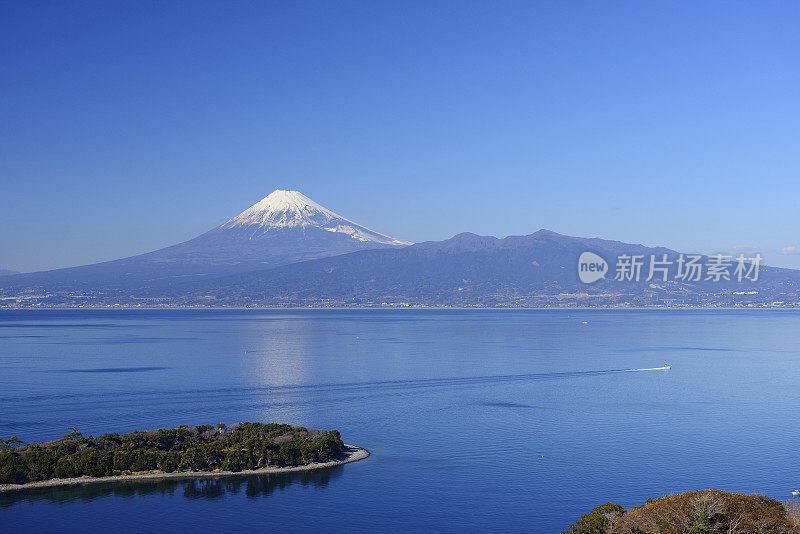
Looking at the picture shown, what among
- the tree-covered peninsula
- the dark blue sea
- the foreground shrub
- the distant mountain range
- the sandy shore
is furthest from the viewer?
the distant mountain range

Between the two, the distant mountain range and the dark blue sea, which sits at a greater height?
the distant mountain range

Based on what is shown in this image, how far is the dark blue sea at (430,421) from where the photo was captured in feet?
67.3

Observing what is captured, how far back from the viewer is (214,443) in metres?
24.9

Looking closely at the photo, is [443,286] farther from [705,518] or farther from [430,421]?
[705,518]

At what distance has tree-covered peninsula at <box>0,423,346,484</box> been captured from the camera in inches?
910

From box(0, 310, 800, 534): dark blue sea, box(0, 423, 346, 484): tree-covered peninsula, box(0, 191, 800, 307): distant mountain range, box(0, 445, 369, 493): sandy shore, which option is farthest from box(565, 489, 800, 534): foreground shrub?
box(0, 191, 800, 307): distant mountain range

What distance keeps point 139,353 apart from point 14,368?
11539mm

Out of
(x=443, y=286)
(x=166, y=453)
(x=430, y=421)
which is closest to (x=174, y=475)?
(x=166, y=453)

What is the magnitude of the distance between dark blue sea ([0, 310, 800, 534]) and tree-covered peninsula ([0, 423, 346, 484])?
2.74 ft

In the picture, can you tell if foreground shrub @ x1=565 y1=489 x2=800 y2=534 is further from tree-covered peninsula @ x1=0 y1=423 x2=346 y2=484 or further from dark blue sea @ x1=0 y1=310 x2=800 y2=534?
tree-covered peninsula @ x1=0 y1=423 x2=346 y2=484

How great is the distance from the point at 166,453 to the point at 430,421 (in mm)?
10106

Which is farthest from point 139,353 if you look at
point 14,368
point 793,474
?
point 793,474

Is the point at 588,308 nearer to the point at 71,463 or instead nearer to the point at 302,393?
the point at 302,393

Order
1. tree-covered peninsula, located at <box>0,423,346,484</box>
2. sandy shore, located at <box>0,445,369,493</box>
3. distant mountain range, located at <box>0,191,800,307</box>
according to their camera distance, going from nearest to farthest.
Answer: sandy shore, located at <box>0,445,369,493</box> < tree-covered peninsula, located at <box>0,423,346,484</box> < distant mountain range, located at <box>0,191,800,307</box>
